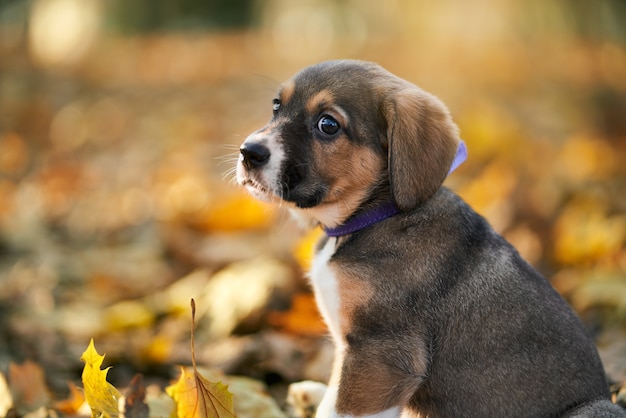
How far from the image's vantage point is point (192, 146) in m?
12.1

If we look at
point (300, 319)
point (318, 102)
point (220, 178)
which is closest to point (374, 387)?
point (318, 102)

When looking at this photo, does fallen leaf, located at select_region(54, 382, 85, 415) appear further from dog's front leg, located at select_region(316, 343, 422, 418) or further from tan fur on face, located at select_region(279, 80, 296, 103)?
tan fur on face, located at select_region(279, 80, 296, 103)

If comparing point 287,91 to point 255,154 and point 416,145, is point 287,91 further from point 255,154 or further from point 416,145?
point 416,145

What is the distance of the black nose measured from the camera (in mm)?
3934

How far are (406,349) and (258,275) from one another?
2235 millimetres

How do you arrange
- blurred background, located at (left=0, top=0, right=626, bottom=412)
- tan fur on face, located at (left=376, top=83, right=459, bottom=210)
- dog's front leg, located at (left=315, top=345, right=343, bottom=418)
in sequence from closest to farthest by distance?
1. dog's front leg, located at (left=315, top=345, right=343, bottom=418)
2. tan fur on face, located at (left=376, top=83, right=459, bottom=210)
3. blurred background, located at (left=0, top=0, right=626, bottom=412)

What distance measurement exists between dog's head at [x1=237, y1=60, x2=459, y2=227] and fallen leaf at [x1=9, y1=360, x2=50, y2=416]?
1.61 metres

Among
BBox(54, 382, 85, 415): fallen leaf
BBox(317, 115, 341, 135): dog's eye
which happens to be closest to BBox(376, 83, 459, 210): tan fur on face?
BBox(317, 115, 341, 135): dog's eye

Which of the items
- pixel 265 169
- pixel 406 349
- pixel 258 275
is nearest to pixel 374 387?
pixel 406 349

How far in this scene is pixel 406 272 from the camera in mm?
3746

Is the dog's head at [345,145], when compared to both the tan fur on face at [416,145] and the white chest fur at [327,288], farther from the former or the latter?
the white chest fur at [327,288]

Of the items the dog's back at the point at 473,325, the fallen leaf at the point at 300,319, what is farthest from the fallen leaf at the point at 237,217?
the dog's back at the point at 473,325

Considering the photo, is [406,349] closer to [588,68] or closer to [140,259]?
[140,259]

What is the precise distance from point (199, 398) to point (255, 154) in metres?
1.24
